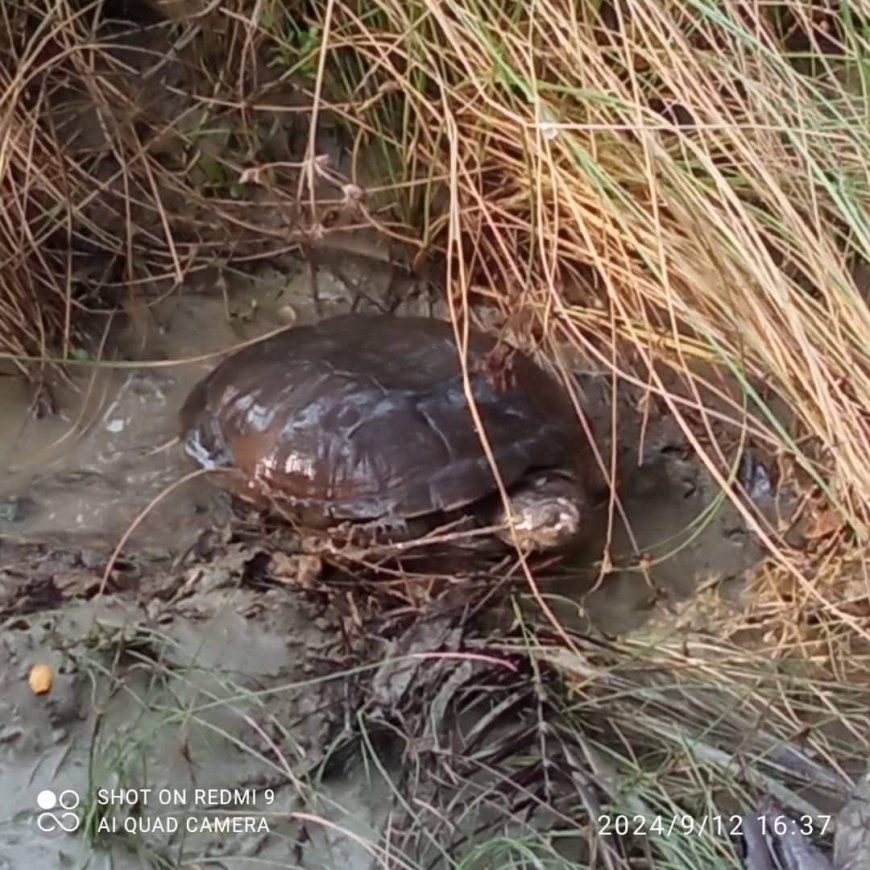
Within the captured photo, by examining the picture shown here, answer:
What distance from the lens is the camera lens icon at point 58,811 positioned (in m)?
1.50

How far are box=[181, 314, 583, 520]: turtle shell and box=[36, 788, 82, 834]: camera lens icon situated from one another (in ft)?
1.97

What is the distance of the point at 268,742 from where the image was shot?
154 centimetres

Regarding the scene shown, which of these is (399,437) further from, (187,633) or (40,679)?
(40,679)

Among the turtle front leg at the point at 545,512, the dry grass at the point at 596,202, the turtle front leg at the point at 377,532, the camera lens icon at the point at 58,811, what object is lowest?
the camera lens icon at the point at 58,811

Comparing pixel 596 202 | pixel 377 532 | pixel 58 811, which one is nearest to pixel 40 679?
pixel 58 811

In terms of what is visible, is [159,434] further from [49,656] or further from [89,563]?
[49,656]

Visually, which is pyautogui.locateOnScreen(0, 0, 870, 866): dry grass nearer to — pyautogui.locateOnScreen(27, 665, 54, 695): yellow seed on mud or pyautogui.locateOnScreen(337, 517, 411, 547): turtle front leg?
pyautogui.locateOnScreen(337, 517, 411, 547): turtle front leg

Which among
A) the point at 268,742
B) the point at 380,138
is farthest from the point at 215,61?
the point at 268,742

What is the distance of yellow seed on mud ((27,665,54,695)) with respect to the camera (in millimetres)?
1639

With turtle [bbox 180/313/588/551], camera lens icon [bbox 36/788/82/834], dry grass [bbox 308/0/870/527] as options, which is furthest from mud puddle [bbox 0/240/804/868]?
dry grass [bbox 308/0/870/527]

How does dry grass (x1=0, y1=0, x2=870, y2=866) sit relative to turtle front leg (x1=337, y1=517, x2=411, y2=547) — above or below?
above

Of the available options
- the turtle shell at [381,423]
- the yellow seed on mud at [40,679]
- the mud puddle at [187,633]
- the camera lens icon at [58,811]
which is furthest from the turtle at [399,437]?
the camera lens icon at [58,811]

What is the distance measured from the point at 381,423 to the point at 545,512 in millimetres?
275

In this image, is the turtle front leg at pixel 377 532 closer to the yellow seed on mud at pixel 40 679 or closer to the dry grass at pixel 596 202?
the dry grass at pixel 596 202
